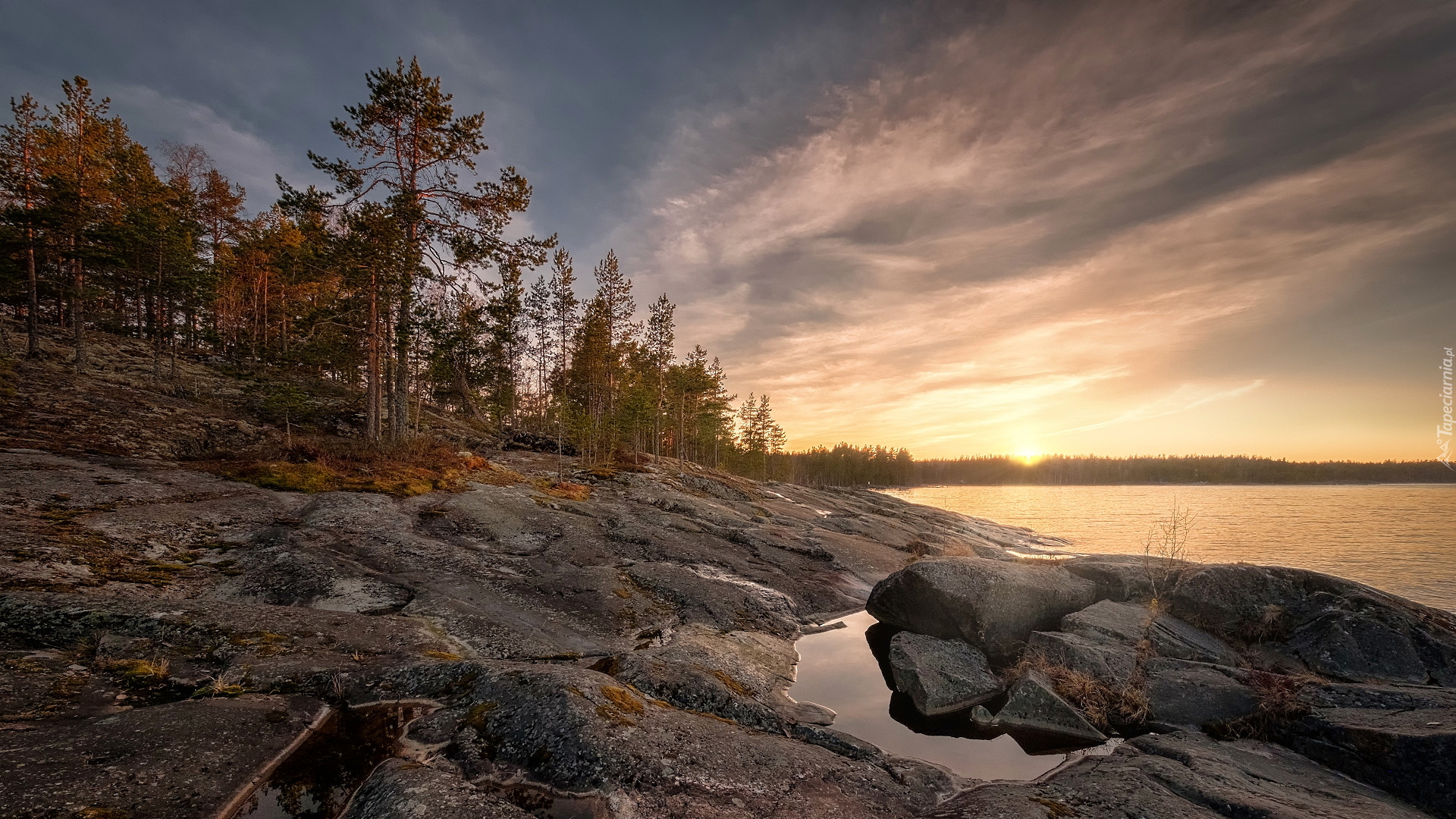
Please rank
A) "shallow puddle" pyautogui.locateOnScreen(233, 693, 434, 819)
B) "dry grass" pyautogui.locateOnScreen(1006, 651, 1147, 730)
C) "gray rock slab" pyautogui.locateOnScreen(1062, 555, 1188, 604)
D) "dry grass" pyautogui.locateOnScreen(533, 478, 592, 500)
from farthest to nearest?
"dry grass" pyautogui.locateOnScreen(533, 478, 592, 500) < "gray rock slab" pyautogui.locateOnScreen(1062, 555, 1188, 604) < "dry grass" pyautogui.locateOnScreen(1006, 651, 1147, 730) < "shallow puddle" pyautogui.locateOnScreen(233, 693, 434, 819)

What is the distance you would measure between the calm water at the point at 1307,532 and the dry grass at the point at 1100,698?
10858 millimetres

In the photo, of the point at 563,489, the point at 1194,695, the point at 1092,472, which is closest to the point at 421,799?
the point at 1194,695

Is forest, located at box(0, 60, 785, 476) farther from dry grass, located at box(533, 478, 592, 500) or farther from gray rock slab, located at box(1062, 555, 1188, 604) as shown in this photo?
gray rock slab, located at box(1062, 555, 1188, 604)

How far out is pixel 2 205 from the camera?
103 ft

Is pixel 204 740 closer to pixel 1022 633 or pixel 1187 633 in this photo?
pixel 1022 633

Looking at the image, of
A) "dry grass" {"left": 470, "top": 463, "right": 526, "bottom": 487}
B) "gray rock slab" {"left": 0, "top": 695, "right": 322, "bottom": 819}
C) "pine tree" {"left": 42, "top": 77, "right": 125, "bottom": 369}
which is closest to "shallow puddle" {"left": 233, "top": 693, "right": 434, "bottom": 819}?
"gray rock slab" {"left": 0, "top": 695, "right": 322, "bottom": 819}

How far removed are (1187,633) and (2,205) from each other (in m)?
63.1

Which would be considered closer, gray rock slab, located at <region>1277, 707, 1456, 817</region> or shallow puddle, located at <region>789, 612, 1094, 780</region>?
gray rock slab, located at <region>1277, 707, 1456, 817</region>

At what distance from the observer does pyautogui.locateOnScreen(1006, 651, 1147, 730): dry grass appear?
868cm

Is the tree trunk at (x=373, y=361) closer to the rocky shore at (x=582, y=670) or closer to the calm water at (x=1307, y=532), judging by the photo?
the rocky shore at (x=582, y=670)

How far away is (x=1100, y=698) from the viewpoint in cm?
906

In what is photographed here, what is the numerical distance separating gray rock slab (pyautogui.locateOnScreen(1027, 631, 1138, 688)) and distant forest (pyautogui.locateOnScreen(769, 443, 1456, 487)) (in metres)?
101

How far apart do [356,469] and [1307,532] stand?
199 feet

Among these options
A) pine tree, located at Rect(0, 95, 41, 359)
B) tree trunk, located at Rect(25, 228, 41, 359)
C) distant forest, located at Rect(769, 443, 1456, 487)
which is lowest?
distant forest, located at Rect(769, 443, 1456, 487)
